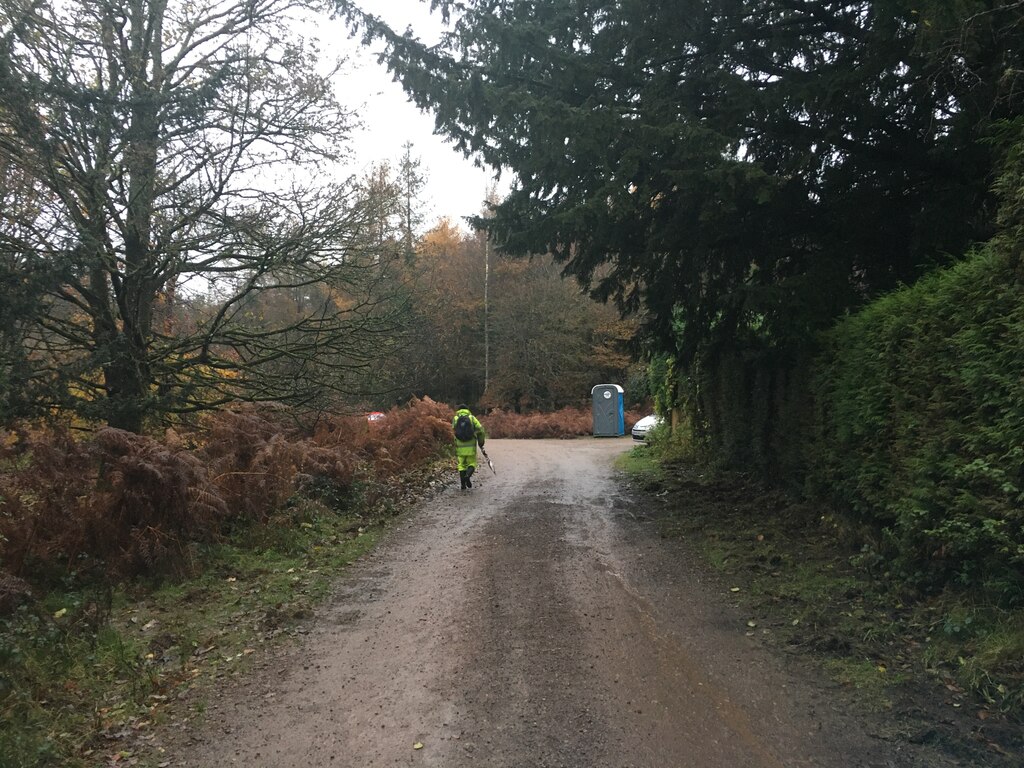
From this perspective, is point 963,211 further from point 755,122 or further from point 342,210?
point 342,210

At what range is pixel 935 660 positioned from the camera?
5035 mm

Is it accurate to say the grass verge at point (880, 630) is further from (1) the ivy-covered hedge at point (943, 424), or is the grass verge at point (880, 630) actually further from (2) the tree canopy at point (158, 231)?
(2) the tree canopy at point (158, 231)

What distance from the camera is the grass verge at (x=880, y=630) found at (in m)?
4.27

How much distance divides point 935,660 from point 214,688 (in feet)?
16.2

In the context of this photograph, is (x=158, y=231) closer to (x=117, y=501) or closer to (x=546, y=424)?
(x=117, y=501)

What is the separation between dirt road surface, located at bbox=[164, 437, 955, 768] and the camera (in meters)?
4.06

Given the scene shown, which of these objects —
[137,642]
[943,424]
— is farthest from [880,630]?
[137,642]

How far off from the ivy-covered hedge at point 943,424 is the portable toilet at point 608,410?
2688cm

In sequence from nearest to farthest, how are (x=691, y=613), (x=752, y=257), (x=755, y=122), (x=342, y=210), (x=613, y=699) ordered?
1. (x=613, y=699)
2. (x=691, y=613)
3. (x=755, y=122)
4. (x=752, y=257)
5. (x=342, y=210)

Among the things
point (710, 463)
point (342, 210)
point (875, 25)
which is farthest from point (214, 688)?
point (710, 463)

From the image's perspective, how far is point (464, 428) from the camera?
1375cm

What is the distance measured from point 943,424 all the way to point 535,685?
381 centimetres

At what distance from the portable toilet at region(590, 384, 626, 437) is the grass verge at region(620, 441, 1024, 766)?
994 inches

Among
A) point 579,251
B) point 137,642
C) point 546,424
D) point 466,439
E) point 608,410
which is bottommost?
point 137,642
